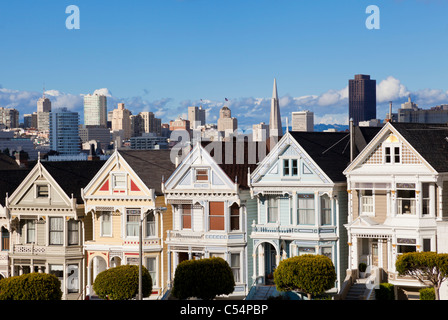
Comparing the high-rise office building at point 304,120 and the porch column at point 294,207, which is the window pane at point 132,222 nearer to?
the porch column at point 294,207

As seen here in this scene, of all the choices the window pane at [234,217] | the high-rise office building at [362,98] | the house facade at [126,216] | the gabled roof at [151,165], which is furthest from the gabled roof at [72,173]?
the high-rise office building at [362,98]

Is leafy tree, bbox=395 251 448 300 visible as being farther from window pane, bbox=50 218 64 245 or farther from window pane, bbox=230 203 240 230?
window pane, bbox=50 218 64 245

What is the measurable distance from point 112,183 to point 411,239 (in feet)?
60.3

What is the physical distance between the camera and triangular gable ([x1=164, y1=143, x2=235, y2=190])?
5303 cm

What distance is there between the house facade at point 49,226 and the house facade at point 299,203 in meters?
11.8

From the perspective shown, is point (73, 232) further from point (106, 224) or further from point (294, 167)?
point (294, 167)

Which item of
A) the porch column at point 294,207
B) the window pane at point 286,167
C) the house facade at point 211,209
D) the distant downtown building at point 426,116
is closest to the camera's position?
the porch column at point 294,207

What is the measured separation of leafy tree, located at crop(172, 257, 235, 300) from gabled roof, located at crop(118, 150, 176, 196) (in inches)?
291

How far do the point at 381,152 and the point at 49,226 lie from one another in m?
21.4

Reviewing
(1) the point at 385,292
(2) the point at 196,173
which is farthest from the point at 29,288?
(1) the point at 385,292

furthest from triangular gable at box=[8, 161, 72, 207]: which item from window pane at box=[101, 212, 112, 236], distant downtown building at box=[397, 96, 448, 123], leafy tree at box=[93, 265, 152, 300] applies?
distant downtown building at box=[397, 96, 448, 123]

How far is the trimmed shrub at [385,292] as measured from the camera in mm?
47531
